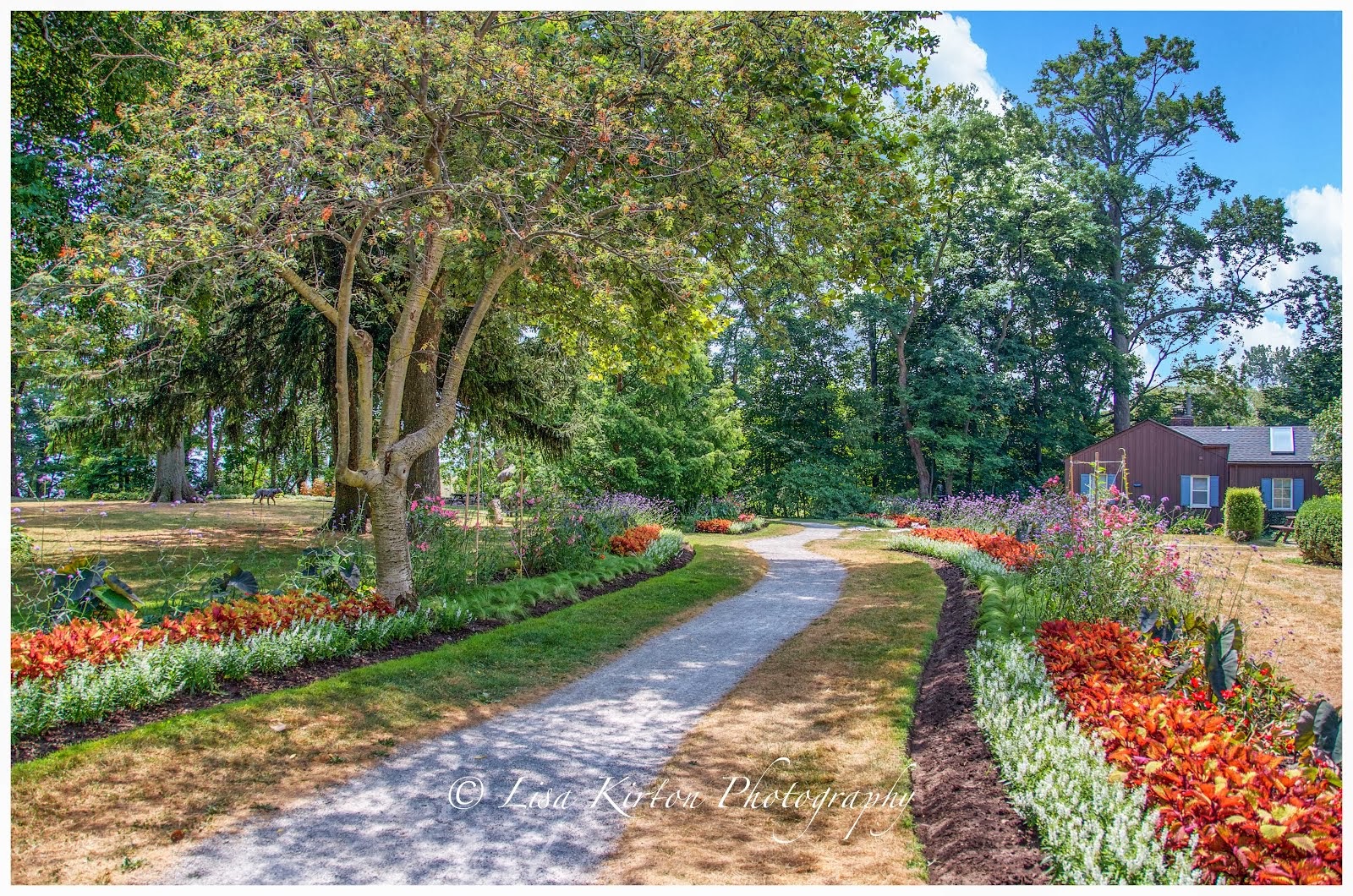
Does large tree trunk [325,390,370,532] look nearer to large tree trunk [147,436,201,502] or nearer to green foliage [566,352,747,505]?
green foliage [566,352,747,505]

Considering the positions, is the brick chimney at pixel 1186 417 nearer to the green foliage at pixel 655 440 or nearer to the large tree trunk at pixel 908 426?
the large tree trunk at pixel 908 426

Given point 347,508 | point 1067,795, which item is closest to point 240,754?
point 1067,795

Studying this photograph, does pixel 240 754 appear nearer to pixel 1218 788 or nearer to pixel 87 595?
pixel 87 595

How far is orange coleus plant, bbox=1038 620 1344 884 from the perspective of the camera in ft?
8.94

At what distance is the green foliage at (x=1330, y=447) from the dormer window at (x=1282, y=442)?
4.37 metres

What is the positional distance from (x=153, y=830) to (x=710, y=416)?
824 inches

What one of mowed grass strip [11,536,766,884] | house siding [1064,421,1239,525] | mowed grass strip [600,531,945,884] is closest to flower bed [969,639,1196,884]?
mowed grass strip [600,531,945,884]

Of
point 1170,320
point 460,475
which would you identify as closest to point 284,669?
point 460,475

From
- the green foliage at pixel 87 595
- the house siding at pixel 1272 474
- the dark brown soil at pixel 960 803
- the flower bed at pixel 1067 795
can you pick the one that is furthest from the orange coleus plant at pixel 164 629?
the house siding at pixel 1272 474

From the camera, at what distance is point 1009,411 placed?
107 feet

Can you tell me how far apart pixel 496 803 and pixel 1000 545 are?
411 inches

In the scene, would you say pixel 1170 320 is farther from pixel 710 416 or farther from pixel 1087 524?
pixel 1087 524

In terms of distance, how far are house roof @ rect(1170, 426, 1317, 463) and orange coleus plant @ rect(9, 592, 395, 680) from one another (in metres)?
28.3

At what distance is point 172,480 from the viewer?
22156mm
